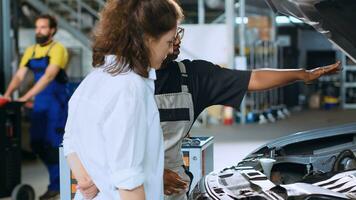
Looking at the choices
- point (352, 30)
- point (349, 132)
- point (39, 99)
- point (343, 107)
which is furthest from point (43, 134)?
point (343, 107)

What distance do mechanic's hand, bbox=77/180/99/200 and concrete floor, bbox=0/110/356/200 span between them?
361 centimetres

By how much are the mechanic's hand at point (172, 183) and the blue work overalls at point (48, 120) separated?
313 cm

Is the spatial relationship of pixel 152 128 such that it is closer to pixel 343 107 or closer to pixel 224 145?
pixel 224 145

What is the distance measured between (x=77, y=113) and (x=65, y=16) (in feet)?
33.8

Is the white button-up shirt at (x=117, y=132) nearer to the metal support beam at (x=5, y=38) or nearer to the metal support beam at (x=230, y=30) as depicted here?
the metal support beam at (x=5, y=38)

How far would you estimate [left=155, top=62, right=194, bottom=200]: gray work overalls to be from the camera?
196cm

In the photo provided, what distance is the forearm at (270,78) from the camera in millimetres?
2102

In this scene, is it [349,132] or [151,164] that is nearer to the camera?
[151,164]

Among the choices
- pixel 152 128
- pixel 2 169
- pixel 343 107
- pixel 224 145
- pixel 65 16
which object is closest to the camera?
pixel 152 128

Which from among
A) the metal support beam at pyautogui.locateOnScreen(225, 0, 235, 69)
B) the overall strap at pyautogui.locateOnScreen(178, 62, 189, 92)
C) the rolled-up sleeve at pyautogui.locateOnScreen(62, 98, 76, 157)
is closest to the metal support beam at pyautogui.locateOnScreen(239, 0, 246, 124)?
the metal support beam at pyautogui.locateOnScreen(225, 0, 235, 69)

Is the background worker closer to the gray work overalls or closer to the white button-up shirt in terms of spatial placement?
the gray work overalls

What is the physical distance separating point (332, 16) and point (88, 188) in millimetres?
1147

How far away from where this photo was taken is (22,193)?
460 centimetres

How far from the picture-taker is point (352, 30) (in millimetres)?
2135
